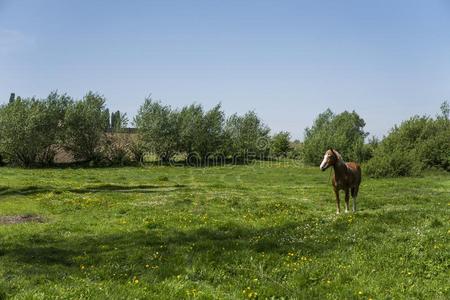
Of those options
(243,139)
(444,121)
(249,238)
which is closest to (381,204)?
(249,238)

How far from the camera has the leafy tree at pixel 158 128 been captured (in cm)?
7169

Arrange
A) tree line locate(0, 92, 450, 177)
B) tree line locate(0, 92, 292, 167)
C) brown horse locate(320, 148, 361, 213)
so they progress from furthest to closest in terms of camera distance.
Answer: tree line locate(0, 92, 292, 167) < tree line locate(0, 92, 450, 177) < brown horse locate(320, 148, 361, 213)

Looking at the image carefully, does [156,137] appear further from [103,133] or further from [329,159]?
[329,159]

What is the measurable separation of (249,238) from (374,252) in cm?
373

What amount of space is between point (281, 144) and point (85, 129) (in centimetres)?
4364

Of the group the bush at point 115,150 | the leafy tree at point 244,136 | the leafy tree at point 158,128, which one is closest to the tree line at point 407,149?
the leafy tree at point 244,136

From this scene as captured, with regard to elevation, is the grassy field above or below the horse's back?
below

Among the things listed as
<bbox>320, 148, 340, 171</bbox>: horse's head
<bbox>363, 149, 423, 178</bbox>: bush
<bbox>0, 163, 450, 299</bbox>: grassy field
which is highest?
<bbox>320, 148, 340, 171</bbox>: horse's head

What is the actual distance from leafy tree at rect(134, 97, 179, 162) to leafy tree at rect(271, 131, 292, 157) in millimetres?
28287

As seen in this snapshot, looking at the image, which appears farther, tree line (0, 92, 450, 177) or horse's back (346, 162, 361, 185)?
tree line (0, 92, 450, 177)

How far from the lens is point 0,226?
661 inches

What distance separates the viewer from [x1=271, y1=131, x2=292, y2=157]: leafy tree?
313 feet

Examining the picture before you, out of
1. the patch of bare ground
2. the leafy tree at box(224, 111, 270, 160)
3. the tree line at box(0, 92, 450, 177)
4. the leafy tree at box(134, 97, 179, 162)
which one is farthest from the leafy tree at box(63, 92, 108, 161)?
the patch of bare ground

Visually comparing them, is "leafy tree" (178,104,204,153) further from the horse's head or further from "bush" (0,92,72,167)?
the horse's head
